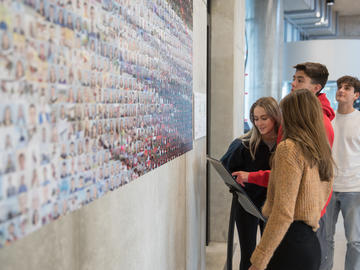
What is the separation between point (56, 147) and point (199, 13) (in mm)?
1638

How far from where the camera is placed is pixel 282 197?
1.54 metres

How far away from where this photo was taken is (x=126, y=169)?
1.00 m

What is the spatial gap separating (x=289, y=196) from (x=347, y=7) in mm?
12786

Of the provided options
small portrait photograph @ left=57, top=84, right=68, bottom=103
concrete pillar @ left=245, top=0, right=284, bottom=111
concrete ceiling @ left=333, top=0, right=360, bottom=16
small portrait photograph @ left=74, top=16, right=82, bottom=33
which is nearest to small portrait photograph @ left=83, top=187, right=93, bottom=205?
small portrait photograph @ left=57, top=84, right=68, bottom=103

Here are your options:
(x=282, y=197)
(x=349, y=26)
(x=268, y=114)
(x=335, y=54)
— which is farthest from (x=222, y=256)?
(x=349, y=26)

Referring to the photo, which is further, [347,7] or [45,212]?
[347,7]

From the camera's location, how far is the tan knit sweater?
60.5 inches

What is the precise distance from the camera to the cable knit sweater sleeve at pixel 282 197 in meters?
1.53

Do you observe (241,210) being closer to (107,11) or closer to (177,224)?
(177,224)

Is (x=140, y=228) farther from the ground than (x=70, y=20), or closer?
closer

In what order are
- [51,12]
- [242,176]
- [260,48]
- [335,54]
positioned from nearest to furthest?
[51,12] < [242,176] < [260,48] < [335,54]

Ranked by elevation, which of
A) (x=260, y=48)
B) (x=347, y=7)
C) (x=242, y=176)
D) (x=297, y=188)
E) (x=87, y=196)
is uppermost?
(x=347, y=7)

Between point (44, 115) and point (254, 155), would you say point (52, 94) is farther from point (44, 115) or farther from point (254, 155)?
point (254, 155)

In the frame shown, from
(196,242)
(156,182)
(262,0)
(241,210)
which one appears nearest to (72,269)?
(156,182)
